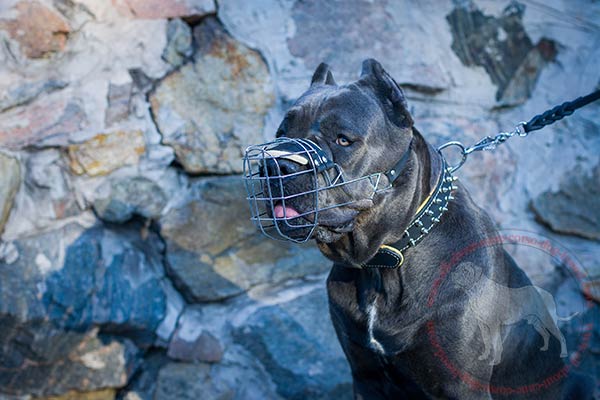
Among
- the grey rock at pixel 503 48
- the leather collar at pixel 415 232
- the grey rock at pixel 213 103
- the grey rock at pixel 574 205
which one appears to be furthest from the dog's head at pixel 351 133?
the grey rock at pixel 574 205

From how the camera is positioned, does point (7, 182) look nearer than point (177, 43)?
Yes

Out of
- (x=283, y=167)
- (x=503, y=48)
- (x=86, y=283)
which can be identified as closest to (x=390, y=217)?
(x=283, y=167)

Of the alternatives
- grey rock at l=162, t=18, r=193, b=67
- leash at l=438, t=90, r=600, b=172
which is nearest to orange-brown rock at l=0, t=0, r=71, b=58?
grey rock at l=162, t=18, r=193, b=67

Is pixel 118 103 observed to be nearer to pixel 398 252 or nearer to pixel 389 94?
pixel 389 94

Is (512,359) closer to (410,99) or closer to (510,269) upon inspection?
(510,269)

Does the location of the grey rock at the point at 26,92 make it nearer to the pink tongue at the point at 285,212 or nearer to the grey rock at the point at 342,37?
the grey rock at the point at 342,37

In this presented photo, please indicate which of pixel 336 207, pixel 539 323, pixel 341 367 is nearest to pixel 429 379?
pixel 539 323

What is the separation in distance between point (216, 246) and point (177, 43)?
89 centimetres

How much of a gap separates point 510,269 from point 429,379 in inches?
18.0

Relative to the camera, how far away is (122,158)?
8.27 feet

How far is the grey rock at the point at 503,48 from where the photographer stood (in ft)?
9.87

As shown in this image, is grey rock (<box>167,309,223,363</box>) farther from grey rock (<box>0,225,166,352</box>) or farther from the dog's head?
the dog's head

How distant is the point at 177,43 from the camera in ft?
8.45

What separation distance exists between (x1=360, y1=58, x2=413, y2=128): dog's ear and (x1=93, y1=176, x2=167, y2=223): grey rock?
1186 mm
